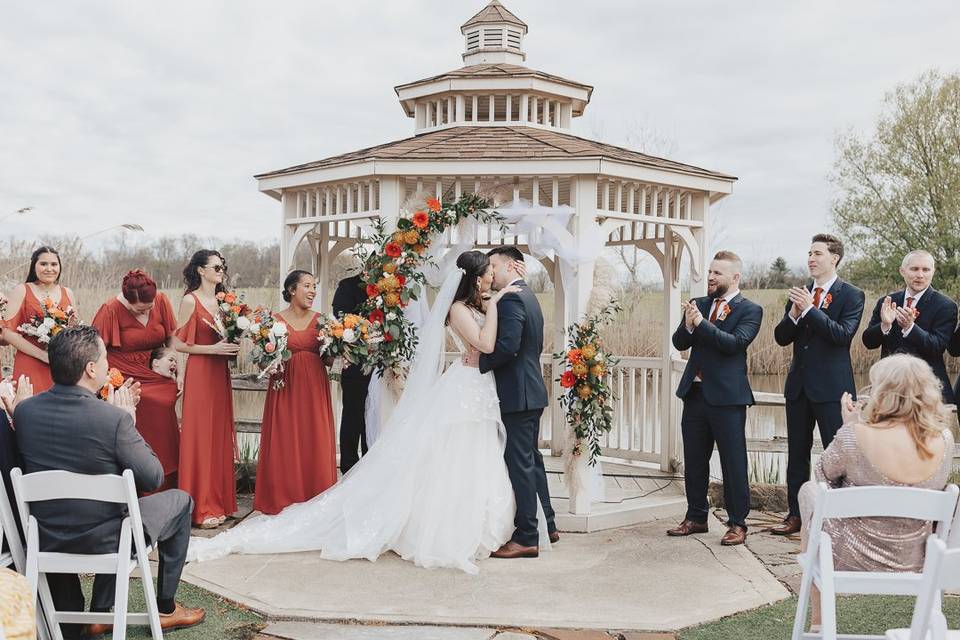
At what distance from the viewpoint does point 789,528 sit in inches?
231

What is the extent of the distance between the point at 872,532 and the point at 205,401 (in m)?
4.52

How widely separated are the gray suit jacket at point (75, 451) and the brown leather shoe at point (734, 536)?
12.5 feet

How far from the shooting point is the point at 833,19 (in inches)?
574

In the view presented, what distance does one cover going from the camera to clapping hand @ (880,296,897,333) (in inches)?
211

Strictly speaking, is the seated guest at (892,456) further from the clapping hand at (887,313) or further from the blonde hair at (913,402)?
the clapping hand at (887,313)

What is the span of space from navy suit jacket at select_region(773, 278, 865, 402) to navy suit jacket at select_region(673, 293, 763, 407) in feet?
0.91

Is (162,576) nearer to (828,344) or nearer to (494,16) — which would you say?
(828,344)

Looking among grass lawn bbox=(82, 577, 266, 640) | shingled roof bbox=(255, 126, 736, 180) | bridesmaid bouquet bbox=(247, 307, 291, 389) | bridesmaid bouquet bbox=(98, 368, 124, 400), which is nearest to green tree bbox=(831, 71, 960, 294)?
shingled roof bbox=(255, 126, 736, 180)

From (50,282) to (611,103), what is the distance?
2114cm

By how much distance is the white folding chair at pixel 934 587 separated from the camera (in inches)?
86.2

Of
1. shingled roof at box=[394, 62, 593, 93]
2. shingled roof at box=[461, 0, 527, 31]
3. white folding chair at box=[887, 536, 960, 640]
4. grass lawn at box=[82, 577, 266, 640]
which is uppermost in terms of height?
shingled roof at box=[461, 0, 527, 31]

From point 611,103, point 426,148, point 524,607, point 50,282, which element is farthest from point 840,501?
point 611,103

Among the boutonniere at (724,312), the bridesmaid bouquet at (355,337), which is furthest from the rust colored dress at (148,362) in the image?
the boutonniere at (724,312)

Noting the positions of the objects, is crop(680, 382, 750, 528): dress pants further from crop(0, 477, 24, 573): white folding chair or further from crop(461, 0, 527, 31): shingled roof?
crop(461, 0, 527, 31): shingled roof
